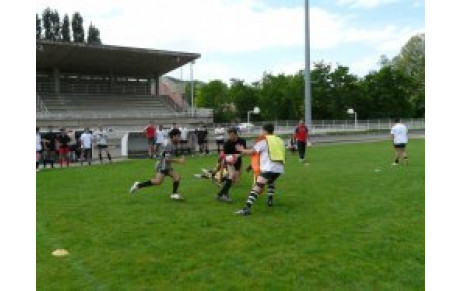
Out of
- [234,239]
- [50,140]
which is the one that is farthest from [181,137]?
[234,239]

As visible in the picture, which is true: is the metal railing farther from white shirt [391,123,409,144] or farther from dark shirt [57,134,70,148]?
white shirt [391,123,409,144]

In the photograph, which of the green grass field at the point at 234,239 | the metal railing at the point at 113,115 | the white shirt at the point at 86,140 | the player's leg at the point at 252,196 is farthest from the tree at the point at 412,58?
the player's leg at the point at 252,196

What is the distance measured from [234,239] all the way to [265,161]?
9.14 ft

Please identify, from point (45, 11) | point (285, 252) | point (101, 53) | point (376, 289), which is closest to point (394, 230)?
point (285, 252)

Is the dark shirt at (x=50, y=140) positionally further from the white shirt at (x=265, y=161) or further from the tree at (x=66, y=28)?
the tree at (x=66, y=28)

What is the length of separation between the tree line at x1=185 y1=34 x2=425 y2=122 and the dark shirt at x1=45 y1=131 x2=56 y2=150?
41.0 meters

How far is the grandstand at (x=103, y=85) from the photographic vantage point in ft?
175

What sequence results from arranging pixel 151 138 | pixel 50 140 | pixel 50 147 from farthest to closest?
pixel 151 138, pixel 50 140, pixel 50 147

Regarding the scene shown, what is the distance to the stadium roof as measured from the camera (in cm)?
5306

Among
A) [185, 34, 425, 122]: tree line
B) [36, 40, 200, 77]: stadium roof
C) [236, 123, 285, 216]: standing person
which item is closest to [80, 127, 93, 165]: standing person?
[236, 123, 285, 216]: standing person

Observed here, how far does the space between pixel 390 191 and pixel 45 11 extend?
84562mm

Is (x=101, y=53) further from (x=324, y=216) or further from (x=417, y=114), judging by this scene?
(x=324, y=216)

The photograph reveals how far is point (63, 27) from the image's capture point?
88562mm

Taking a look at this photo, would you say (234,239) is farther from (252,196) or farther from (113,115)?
(113,115)
